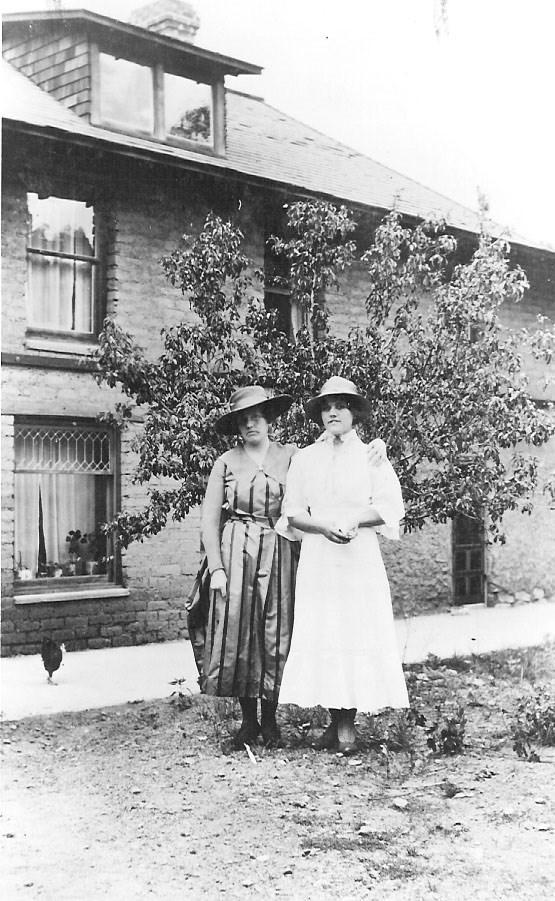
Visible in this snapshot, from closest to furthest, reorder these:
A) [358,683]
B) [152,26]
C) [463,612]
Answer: [358,683]
[152,26]
[463,612]

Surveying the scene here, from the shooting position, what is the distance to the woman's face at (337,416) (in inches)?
189

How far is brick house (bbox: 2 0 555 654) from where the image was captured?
26.7ft

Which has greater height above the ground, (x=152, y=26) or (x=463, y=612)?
(x=152, y=26)

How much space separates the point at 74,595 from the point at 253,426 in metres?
4.19

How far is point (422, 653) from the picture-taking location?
846cm

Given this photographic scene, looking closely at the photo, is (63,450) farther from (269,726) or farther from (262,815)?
(262,815)

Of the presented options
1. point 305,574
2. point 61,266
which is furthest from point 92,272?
point 305,574

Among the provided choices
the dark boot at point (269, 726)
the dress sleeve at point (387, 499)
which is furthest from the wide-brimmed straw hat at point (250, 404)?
the dark boot at point (269, 726)

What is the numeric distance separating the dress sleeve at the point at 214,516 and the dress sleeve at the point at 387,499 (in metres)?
0.81

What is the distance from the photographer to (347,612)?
4641 mm

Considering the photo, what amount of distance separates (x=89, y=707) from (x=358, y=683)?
7.65 ft

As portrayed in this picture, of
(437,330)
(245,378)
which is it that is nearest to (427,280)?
(437,330)

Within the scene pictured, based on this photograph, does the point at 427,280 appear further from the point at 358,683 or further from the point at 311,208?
→ the point at 358,683

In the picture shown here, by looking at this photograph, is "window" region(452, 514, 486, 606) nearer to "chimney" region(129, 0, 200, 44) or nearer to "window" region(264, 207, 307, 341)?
"window" region(264, 207, 307, 341)
